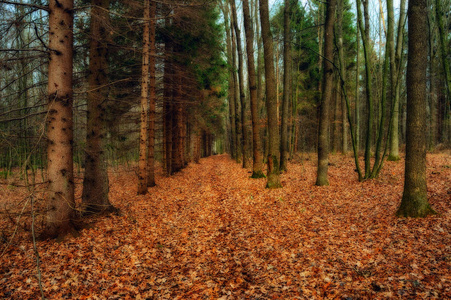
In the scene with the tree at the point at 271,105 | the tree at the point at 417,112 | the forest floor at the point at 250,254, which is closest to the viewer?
the forest floor at the point at 250,254

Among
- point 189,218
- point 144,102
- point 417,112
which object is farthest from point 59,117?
point 417,112

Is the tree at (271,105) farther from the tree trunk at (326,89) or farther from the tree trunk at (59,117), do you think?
the tree trunk at (59,117)

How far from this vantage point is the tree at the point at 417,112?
5637 millimetres

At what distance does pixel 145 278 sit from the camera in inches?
171

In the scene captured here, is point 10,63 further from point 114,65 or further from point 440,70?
point 440,70

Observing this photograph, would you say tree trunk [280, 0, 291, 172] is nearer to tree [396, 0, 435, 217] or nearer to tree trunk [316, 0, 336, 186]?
tree trunk [316, 0, 336, 186]

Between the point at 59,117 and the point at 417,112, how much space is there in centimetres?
818

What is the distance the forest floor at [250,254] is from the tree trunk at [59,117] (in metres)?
0.76

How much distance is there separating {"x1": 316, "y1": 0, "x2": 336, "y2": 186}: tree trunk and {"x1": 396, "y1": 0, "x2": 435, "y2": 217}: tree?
399 centimetres

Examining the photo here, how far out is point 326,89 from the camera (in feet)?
33.1

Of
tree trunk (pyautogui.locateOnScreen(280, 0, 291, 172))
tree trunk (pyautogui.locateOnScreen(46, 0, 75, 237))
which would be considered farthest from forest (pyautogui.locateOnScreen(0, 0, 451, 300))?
tree trunk (pyautogui.locateOnScreen(280, 0, 291, 172))

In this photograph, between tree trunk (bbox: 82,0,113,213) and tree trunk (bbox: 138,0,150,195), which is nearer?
tree trunk (bbox: 82,0,113,213)

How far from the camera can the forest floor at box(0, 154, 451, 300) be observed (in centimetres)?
376

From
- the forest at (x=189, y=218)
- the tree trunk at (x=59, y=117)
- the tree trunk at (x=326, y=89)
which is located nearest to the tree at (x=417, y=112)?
the forest at (x=189, y=218)
